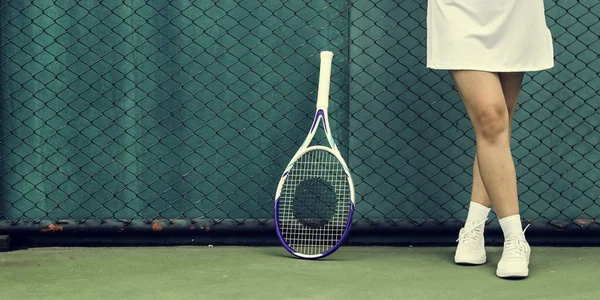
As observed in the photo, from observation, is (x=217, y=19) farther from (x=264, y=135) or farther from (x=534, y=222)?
(x=534, y=222)

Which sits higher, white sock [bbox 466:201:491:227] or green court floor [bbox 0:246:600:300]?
white sock [bbox 466:201:491:227]

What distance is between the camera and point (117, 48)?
4363 millimetres

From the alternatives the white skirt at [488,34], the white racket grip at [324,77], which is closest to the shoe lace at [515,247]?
the white skirt at [488,34]

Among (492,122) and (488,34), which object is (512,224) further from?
(488,34)

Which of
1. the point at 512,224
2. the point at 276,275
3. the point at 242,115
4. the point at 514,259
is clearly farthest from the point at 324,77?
the point at 514,259

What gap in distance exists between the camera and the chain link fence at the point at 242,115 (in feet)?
14.3

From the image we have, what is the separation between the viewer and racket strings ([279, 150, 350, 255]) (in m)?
4.11

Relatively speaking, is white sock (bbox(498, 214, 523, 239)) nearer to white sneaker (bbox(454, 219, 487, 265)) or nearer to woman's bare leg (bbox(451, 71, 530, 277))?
woman's bare leg (bbox(451, 71, 530, 277))

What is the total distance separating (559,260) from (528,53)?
3.17ft

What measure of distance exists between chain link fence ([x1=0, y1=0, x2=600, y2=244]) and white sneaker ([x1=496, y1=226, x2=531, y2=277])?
0.74 meters

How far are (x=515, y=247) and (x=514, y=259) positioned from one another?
0.05 metres

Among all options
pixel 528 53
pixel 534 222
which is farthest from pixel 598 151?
pixel 528 53

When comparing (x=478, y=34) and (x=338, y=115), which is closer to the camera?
(x=478, y=34)

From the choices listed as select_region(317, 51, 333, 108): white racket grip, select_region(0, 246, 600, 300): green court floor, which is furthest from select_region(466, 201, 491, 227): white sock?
select_region(317, 51, 333, 108): white racket grip
